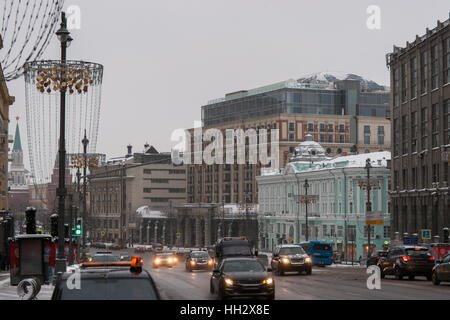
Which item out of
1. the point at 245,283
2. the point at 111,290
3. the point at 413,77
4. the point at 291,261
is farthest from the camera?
the point at 413,77

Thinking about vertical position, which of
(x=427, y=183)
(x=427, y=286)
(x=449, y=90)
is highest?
(x=449, y=90)

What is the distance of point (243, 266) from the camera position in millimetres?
28797

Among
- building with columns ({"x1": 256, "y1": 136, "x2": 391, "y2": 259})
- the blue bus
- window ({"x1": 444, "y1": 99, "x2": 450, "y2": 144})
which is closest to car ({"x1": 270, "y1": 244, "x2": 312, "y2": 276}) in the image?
the blue bus

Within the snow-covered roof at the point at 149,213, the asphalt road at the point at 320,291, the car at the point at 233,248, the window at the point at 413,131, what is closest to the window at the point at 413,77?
the window at the point at 413,131

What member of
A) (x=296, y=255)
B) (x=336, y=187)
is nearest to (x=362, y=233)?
(x=336, y=187)

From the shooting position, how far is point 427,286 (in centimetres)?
3584

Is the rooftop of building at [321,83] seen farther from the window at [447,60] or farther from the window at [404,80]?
the window at [447,60]

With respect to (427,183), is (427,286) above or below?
below

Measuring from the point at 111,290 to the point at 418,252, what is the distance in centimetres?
2824

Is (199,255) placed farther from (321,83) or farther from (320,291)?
(321,83)

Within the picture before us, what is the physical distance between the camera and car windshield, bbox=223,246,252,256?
159ft
